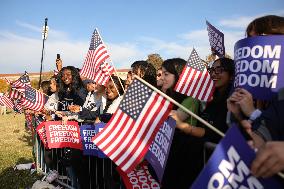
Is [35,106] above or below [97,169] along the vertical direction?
above

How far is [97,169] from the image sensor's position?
5.56 m

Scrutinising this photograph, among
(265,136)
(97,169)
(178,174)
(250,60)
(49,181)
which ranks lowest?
(49,181)

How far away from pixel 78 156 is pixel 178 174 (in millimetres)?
2629

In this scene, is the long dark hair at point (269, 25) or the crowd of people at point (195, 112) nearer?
the crowd of people at point (195, 112)

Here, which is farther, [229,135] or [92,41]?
[92,41]

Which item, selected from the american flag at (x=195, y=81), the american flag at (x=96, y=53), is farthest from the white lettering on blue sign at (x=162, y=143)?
the american flag at (x=96, y=53)

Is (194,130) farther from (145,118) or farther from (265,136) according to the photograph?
(265,136)

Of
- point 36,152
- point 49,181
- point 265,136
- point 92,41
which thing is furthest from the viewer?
point 36,152

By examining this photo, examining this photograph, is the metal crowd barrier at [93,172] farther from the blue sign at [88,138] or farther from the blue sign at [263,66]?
the blue sign at [263,66]

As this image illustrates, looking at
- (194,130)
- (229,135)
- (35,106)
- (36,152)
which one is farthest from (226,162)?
(36,152)

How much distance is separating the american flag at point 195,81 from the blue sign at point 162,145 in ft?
2.81

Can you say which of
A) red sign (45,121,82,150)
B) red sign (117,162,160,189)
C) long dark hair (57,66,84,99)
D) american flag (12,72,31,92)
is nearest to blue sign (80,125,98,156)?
red sign (45,121,82,150)

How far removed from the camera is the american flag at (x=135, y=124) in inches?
109

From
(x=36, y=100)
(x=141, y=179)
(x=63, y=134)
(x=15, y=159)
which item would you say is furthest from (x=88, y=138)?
(x=15, y=159)
